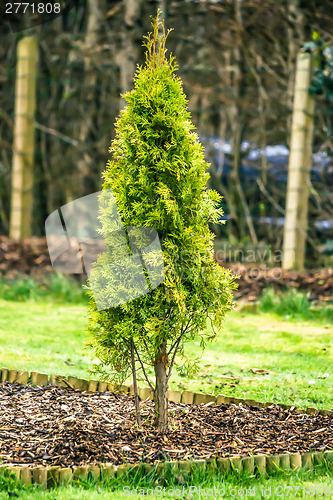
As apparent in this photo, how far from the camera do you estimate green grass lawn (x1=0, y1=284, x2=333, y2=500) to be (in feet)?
9.93

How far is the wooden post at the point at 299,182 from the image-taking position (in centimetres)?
909

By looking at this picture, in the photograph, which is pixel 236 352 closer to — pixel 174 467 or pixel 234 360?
pixel 234 360

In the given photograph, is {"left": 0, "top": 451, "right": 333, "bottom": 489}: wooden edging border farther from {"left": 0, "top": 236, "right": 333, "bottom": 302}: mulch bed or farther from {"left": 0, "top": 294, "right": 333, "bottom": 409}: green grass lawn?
{"left": 0, "top": 236, "right": 333, "bottom": 302}: mulch bed

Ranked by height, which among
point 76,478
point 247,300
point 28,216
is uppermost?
point 28,216

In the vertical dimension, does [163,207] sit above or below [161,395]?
above

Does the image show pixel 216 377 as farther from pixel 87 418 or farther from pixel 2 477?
pixel 2 477

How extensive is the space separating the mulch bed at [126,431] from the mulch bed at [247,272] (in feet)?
13.8

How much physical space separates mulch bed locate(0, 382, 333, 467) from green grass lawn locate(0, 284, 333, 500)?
23 cm

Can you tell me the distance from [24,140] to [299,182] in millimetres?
5261

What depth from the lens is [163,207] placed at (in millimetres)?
3479

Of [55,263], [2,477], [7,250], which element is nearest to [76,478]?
[2,477]

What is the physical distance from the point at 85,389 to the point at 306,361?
2.35 meters

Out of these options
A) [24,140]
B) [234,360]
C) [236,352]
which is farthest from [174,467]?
[24,140]

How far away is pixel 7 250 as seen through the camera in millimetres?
10555
